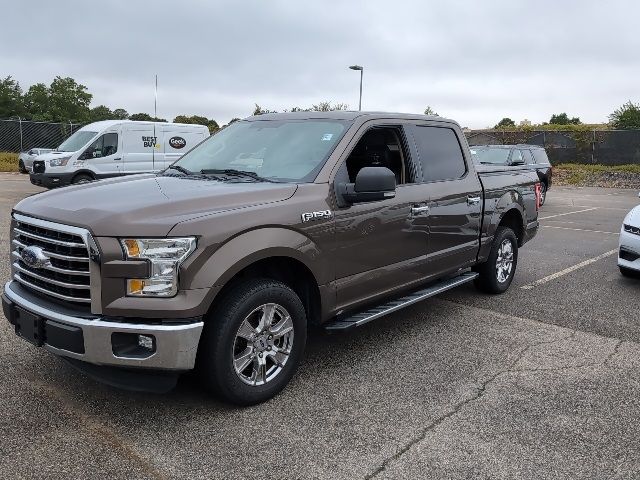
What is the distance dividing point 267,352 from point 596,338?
9.97 ft

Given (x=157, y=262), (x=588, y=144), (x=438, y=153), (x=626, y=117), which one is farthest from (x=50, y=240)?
(x=626, y=117)

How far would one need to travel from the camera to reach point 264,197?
3584mm

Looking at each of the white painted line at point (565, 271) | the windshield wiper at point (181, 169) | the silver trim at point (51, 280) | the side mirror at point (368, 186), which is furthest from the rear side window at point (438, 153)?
the silver trim at point (51, 280)

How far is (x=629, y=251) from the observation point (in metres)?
6.76

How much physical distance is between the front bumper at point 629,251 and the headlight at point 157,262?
18.7 feet

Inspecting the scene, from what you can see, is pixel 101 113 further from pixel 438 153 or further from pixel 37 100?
pixel 438 153

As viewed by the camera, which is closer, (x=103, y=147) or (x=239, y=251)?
(x=239, y=251)

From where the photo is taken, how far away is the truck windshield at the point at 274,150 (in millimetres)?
4098

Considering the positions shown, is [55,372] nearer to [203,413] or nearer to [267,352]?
[203,413]

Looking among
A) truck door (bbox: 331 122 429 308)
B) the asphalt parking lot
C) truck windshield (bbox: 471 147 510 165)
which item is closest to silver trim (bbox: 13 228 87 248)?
the asphalt parking lot

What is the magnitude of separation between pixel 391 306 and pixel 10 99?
6242cm

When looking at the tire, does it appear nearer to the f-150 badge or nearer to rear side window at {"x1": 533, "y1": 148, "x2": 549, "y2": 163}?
the f-150 badge

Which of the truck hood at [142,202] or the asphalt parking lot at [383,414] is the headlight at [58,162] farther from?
the truck hood at [142,202]

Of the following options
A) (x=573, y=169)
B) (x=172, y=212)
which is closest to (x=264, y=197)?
(x=172, y=212)
